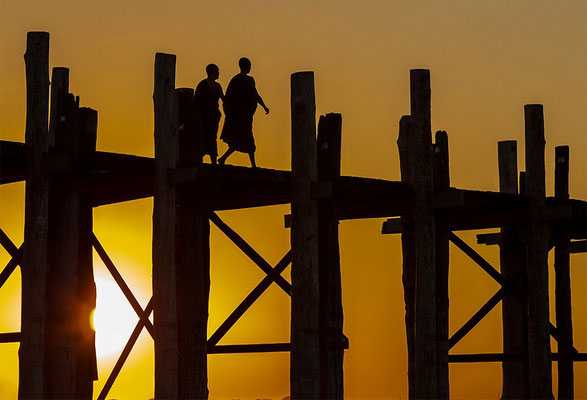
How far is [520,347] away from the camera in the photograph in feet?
64.4

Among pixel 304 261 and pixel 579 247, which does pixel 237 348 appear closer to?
pixel 304 261

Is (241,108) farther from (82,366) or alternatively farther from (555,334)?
(555,334)

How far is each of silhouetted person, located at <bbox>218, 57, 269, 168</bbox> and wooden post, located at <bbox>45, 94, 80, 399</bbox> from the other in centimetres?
240

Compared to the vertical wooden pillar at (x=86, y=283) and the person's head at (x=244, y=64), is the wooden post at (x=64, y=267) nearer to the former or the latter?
the vertical wooden pillar at (x=86, y=283)

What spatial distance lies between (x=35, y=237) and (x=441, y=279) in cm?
492

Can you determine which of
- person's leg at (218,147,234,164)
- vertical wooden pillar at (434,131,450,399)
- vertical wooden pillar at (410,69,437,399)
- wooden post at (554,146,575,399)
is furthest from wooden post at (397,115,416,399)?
person's leg at (218,147,234,164)

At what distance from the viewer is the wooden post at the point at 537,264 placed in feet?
56.9

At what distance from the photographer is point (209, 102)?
16.0 m

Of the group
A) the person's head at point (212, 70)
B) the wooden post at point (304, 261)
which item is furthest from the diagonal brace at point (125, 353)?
the person's head at point (212, 70)

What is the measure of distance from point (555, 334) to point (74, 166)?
312 inches

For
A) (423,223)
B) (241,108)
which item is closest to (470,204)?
(423,223)

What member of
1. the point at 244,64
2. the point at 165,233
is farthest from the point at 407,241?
the point at 165,233

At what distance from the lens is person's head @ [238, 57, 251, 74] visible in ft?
54.0

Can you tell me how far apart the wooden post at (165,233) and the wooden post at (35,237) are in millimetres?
1086
